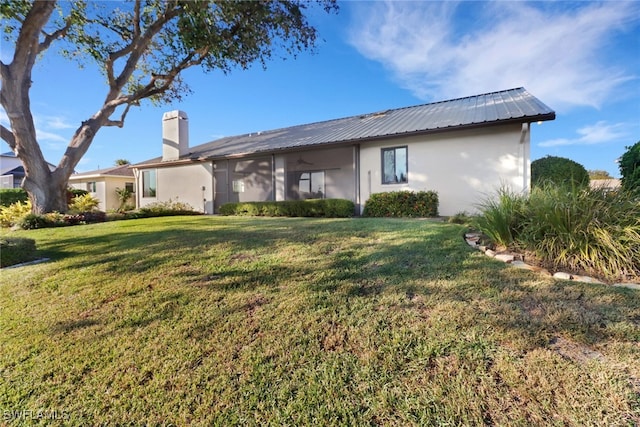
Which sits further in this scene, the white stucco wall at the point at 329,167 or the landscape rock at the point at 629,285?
the white stucco wall at the point at 329,167

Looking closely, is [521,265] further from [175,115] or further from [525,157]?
[175,115]

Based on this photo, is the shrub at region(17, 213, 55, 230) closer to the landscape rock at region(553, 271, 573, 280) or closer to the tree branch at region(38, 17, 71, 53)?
the tree branch at region(38, 17, 71, 53)

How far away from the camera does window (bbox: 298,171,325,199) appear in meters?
15.6

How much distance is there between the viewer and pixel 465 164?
1011 cm

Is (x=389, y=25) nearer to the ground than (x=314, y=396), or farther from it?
farther from it

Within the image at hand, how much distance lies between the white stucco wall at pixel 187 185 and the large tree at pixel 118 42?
4604 mm

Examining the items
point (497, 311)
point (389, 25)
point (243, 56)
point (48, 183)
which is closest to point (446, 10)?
point (389, 25)

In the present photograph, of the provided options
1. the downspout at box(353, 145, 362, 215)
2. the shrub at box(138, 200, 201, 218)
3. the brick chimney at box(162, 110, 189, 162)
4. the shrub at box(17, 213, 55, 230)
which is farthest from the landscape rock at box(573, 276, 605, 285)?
the brick chimney at box(162, 110, 189, 162)

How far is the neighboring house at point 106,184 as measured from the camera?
Answer: 22.3m

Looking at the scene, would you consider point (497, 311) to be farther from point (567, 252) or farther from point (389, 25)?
point (389, 25)

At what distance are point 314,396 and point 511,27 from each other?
1111cm

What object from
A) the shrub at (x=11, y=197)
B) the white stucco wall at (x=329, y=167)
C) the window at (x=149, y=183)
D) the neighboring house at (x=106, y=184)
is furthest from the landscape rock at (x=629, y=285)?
the neighboring house at (x=106, y=184)

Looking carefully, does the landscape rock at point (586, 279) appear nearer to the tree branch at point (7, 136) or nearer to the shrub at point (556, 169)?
the shrub at point (556, 169)

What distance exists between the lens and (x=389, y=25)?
9.79 metres
